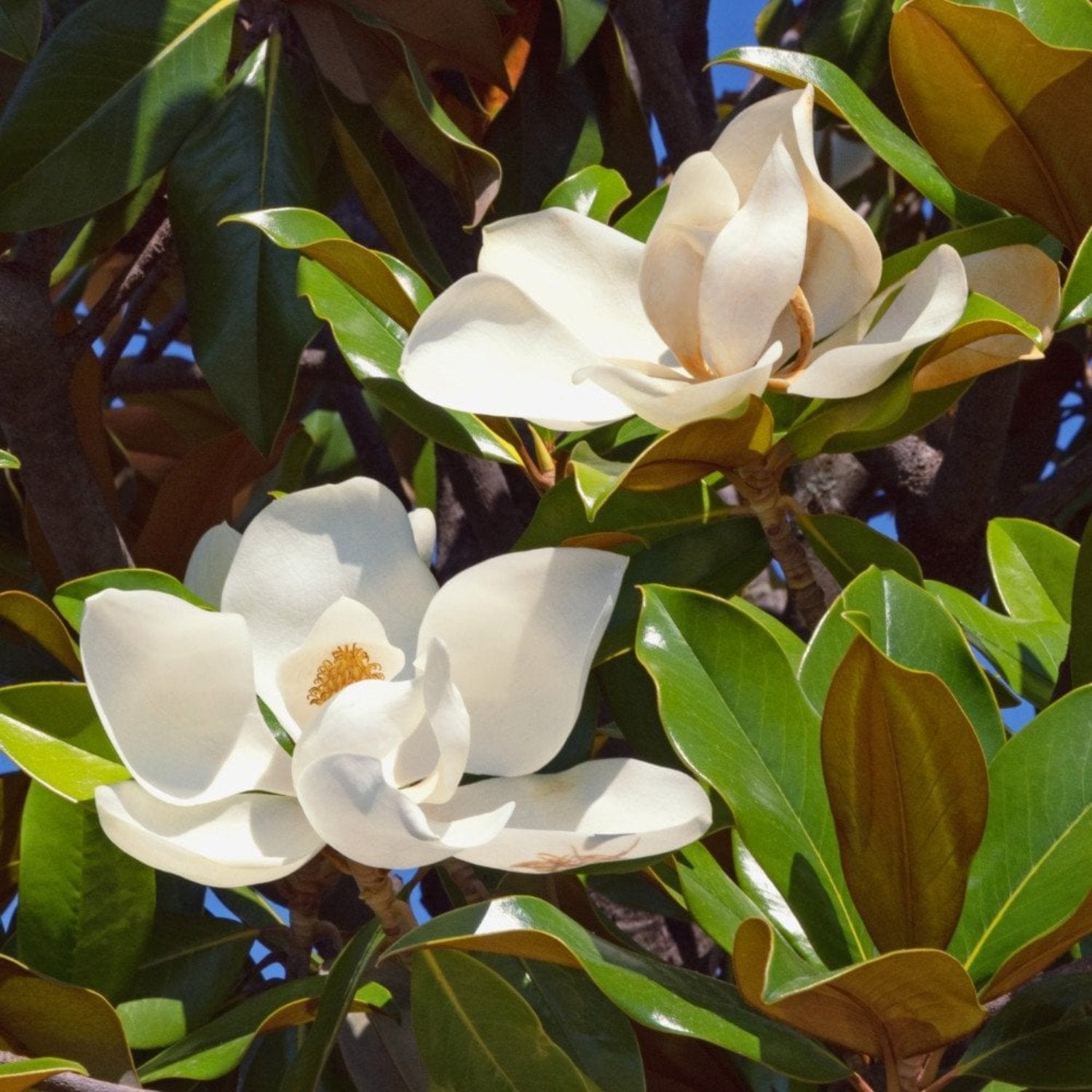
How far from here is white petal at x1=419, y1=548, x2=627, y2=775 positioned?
789 millimetres

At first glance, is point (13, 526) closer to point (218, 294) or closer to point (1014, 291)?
point (218, 294)

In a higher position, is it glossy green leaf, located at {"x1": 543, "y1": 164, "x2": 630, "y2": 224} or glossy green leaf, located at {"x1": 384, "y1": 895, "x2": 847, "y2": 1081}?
glossy green leaf, located at {"x1": 543, "y1": 164, "x2": 630, "y2": 224}

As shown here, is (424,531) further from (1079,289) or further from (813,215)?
(1079,289)

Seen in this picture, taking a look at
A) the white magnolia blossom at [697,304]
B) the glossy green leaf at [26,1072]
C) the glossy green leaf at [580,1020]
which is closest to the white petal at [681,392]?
the white magnolia blossom at [697,304]

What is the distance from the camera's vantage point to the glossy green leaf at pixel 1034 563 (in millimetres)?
1124

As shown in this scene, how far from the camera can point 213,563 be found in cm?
99

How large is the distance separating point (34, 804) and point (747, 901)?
409 mm

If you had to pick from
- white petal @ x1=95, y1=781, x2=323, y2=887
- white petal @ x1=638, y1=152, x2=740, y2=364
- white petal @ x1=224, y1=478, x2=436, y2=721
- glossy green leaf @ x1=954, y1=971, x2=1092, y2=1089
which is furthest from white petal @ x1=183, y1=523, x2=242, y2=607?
glossy green leaf @ x1=954, y1=971, x2=1092, y2=1089

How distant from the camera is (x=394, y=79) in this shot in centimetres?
122

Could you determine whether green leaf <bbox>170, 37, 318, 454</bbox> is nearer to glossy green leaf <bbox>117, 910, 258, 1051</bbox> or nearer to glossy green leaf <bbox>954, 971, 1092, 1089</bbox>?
glossy green leaf <bbox>117, 910, 258, 1051</bbox>

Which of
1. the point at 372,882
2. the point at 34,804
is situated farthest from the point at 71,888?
the point at 372,882

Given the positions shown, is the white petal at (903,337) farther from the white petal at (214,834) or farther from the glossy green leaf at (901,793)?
the white petal at (214,834)

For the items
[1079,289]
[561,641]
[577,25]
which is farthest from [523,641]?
[577,25]

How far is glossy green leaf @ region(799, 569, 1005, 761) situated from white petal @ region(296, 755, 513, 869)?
0.22 meters
